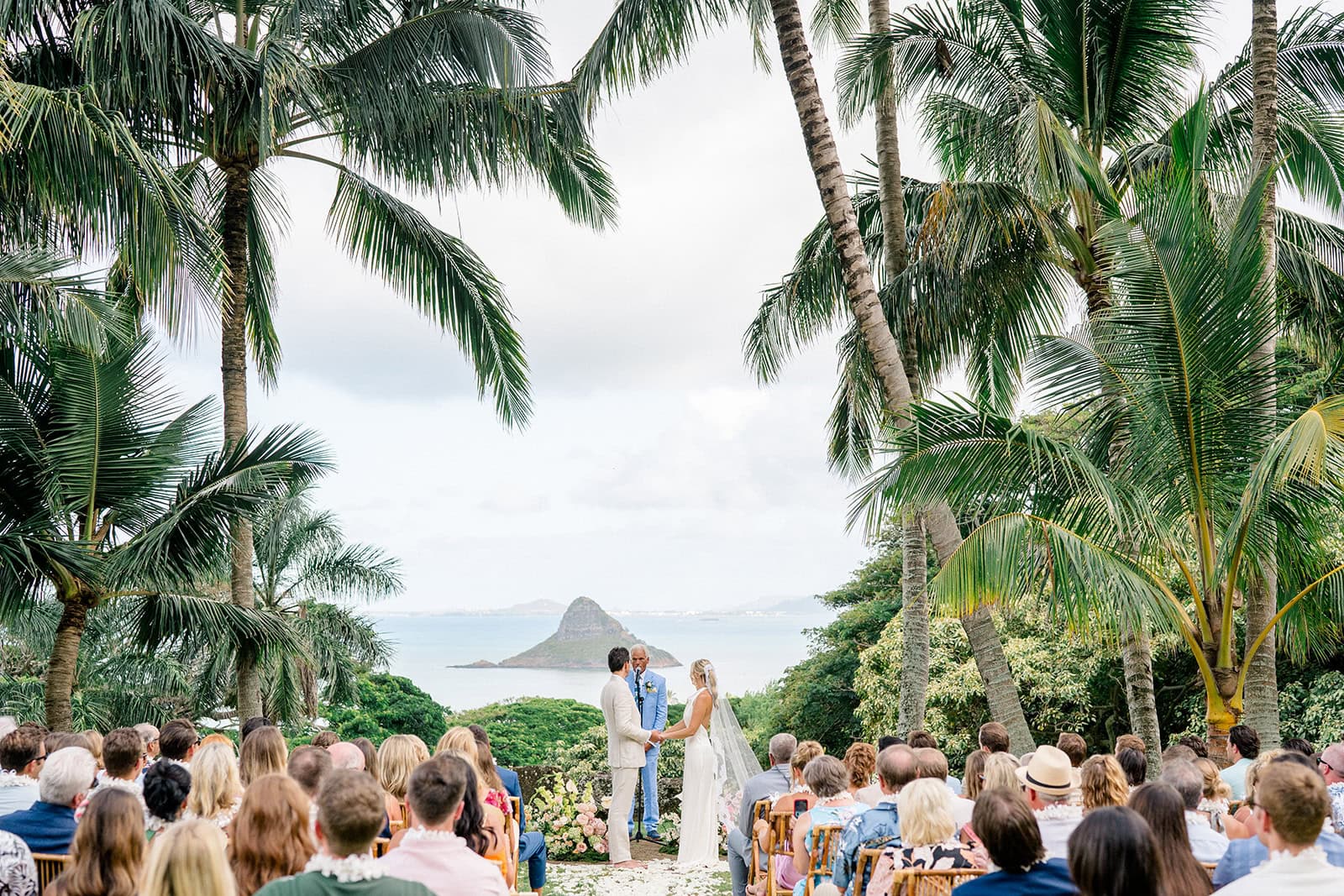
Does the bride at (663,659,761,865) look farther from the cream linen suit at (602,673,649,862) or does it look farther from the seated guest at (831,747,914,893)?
the seated guest at (831,747,914,893)

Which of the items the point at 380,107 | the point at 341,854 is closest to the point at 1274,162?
the point at 341,854

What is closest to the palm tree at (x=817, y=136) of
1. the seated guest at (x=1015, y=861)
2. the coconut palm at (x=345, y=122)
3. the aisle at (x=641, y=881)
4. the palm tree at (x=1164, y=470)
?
the palm tree at (x=1164, y=470)

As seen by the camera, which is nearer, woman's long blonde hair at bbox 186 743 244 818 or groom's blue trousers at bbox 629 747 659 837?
woman's long blonde hair at bbox 186 743 244 818

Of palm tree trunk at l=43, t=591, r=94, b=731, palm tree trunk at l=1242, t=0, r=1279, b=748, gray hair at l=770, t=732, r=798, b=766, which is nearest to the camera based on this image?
gray hair at l=770, t=732, r=798, b=766

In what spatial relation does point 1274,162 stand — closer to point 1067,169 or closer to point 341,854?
point 1067,169

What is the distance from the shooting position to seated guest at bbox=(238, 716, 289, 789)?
16.4 feet

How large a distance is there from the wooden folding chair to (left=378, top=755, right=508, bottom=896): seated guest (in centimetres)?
200

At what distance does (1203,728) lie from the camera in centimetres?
1348

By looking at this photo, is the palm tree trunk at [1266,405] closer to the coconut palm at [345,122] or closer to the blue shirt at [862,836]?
the blue shirt at [862,836]

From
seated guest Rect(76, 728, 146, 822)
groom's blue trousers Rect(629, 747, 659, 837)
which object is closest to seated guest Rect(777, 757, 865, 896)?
seated guest Rect(76, 728, 146, 822)

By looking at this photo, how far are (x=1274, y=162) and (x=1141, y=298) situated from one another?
1.23 m

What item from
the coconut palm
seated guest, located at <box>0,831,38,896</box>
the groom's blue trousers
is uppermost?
the coconut palm

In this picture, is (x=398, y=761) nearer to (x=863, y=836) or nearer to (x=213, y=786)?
(x=213, y=786)

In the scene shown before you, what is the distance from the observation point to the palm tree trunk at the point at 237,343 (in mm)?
9711
